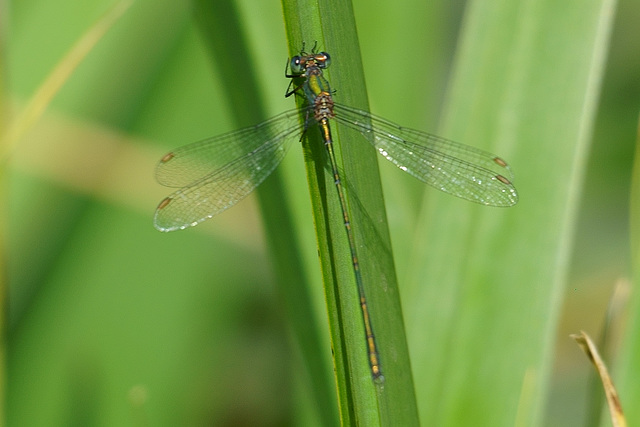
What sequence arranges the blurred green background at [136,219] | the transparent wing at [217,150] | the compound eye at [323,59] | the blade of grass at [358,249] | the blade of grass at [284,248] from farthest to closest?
1. the transparent wing at [217,150]
2. the blurred green background at [136,219]
3. the blade of grass at [284,248]
4. the compound eye at [323,59]
5. the blade of grass at [358,249]

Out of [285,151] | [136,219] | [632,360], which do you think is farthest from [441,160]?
[136,219]

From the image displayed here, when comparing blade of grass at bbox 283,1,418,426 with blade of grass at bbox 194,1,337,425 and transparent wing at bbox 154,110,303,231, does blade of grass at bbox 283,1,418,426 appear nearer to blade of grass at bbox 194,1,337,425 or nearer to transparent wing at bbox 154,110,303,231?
blade of grass at bbox 194,1,337,425

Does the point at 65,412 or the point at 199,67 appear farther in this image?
the point at 199,67

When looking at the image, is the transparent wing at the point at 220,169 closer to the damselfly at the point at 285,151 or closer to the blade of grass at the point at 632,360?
the damselfly at the point at 285,151

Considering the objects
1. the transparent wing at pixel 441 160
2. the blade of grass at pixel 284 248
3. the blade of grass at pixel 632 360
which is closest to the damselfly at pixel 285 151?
the transparent wing at pixel 441 160

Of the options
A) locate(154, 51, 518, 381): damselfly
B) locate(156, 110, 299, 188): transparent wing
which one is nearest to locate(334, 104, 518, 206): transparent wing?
locate(154, 51, 518, 381): damselfly

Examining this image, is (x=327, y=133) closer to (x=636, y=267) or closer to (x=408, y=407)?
(x=408, y=407)

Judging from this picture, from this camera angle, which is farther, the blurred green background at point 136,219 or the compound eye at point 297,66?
the blurred green background at point 136,219

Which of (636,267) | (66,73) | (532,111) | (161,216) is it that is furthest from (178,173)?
(636,267)

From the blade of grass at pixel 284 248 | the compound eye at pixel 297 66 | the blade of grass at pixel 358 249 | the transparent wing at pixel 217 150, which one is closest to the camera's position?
the blade of grass at pixel 358 249
